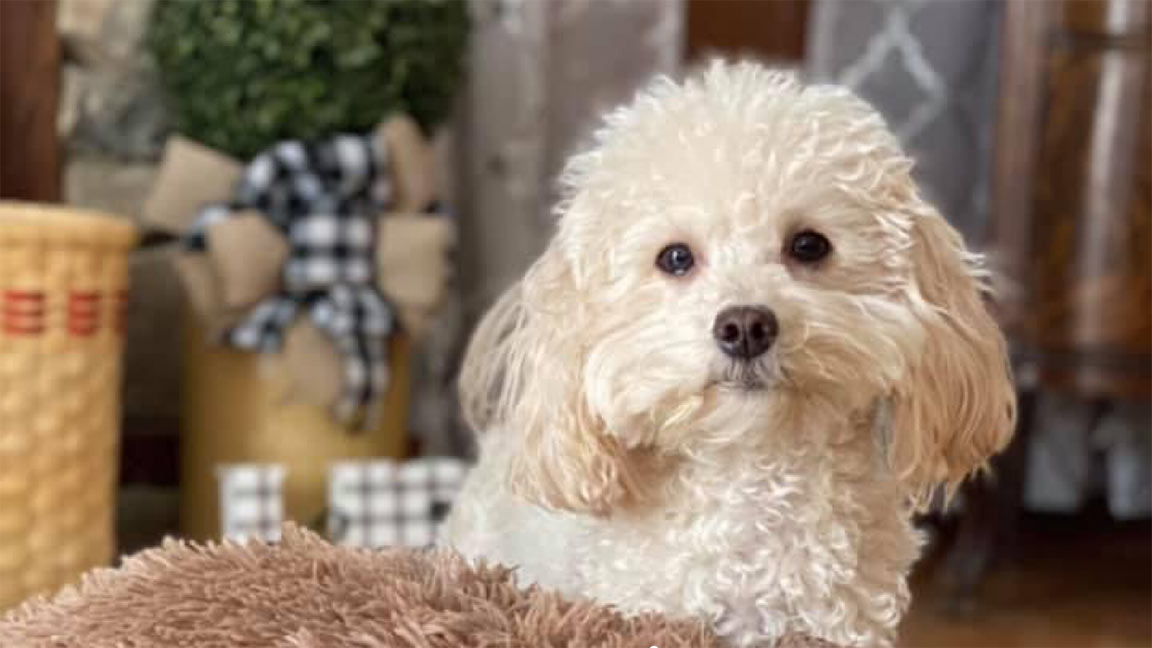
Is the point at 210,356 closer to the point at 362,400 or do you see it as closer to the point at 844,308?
the point at 362,400

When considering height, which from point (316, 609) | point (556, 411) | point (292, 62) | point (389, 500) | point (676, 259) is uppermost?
point (292, 62)

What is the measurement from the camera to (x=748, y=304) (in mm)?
1038

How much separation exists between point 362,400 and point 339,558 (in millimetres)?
903

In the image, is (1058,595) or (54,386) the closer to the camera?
(54,386)

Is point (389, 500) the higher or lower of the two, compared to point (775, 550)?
lower

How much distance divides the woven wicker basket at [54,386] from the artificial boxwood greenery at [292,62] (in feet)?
1.04

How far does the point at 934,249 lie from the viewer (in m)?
1.13

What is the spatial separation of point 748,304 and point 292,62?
105 cm

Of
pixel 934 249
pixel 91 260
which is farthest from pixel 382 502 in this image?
pixel 934 249

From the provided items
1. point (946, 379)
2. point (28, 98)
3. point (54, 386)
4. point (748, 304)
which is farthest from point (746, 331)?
point (28, 98)

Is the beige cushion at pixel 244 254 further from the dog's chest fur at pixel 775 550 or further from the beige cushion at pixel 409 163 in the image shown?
the dog's chest fur at pixel 775 550

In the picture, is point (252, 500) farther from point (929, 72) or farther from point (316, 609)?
point (929, 72)

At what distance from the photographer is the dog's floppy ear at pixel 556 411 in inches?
44.2

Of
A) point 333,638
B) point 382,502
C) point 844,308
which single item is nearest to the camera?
point 333,638
